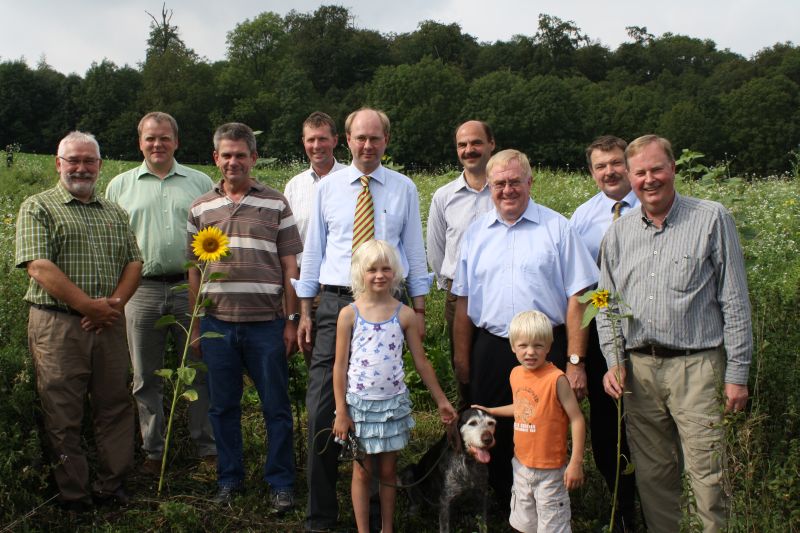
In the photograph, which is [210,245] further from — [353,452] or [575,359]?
[575,359]

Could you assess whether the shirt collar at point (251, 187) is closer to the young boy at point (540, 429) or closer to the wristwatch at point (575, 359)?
the young boy at point (540, 429)

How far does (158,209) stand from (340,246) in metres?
1.58

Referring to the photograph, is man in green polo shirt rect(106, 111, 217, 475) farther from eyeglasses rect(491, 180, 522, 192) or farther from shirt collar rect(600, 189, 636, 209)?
shirt collar rect(600, 189, 636, 209)

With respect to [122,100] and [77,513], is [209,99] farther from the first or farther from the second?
[77,513]

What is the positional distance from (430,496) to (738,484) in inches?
68.8

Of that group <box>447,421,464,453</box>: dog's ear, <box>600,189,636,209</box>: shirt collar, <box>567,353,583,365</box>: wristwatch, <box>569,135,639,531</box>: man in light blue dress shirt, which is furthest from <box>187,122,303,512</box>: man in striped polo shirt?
<box>600,189,636,209</box>: shirt collar

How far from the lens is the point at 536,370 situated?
3.99m

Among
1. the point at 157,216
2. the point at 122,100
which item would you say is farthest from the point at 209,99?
the point at 157,216

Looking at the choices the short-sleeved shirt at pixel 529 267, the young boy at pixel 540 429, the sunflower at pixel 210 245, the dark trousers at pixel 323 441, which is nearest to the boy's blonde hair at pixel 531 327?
the young boy at pixel 540 429

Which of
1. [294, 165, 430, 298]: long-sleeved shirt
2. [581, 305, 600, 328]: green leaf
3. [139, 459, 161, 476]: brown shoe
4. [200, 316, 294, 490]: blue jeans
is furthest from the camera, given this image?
[139, 459, 161, 476]: brown shoe

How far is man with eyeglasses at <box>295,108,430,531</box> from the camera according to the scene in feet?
14.7

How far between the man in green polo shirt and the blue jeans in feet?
2.09

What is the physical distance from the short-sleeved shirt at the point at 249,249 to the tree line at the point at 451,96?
4344 centimetres

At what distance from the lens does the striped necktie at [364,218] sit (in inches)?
181
